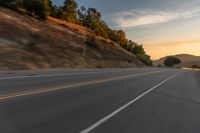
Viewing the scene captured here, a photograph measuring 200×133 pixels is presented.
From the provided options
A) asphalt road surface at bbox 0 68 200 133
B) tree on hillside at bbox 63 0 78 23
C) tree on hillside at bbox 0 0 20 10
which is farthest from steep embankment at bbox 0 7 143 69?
tree on hillside at bbox 63 0 78 23

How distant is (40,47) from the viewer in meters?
51.0

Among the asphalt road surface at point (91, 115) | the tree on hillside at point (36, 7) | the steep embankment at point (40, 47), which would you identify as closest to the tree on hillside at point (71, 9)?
the steep embankment at point (40, 47)

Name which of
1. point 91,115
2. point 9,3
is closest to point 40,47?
point 9,3

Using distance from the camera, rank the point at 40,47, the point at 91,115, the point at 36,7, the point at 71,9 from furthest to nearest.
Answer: the point at 71,9
the point at 36,7
the point at 40,47
the point at 91,115

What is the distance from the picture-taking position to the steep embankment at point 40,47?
4109 centimetres

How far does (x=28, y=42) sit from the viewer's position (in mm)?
50188

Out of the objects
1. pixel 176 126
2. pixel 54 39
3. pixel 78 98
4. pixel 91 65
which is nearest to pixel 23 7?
pixel 54 39

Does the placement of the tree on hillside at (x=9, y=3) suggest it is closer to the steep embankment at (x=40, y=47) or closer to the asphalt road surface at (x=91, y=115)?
the steep embankment at (x=40, y=47)

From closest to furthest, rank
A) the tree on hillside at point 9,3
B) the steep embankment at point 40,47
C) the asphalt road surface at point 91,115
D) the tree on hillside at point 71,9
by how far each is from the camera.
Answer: the asphalt road surface at point 91,115 < the steep embankment at point 40,47 < the tree on hillside at point 9,3 < the tree on hillside at point 71,9

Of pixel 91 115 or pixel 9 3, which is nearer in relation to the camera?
pixel 91 115

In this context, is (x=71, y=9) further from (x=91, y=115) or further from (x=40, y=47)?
(x=91, y=115)

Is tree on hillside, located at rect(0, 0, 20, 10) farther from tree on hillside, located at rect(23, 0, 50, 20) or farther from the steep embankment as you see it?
tree on hillside, located at rect(23, 0, 50, 20)

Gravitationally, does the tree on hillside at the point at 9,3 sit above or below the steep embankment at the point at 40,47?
above

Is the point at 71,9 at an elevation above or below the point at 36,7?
above
